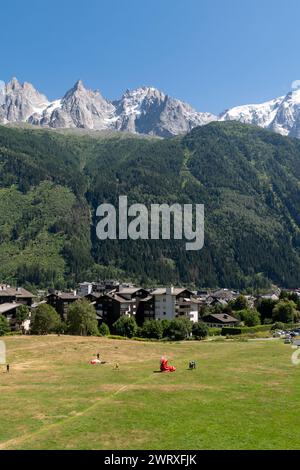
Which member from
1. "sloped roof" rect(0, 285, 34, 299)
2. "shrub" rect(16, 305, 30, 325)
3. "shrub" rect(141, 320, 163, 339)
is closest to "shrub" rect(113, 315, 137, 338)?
"shrub" rect(141, 320, 163, 339)

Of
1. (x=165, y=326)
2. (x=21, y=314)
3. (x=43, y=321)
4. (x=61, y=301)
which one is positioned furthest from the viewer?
(x=61, y=301)

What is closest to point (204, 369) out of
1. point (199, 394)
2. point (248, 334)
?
point (199, 394)

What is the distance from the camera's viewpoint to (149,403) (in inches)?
1558

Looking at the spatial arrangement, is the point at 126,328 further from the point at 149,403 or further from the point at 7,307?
the point at 149,403

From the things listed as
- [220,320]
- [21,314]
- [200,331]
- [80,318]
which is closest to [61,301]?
[21,314]

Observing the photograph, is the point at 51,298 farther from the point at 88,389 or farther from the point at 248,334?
the point at 88,389

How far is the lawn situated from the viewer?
3017 cm

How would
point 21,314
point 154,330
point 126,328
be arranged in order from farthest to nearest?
point 21,314 < point 126,328 < point 154,330

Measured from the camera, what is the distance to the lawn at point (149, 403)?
30172 mm

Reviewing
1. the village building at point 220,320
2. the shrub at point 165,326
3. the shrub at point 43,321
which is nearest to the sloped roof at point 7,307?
the shrub at point 43,321

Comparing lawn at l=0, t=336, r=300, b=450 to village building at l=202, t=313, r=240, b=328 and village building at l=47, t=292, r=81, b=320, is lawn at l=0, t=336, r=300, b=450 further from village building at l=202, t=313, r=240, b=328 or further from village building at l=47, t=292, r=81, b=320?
village building at l=47, t=292, r=81, b=320

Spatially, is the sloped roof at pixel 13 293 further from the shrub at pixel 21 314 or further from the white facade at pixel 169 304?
the white facade at pixel 169 304

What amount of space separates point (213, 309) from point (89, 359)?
96482 mm

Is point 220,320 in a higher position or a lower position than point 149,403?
higher
